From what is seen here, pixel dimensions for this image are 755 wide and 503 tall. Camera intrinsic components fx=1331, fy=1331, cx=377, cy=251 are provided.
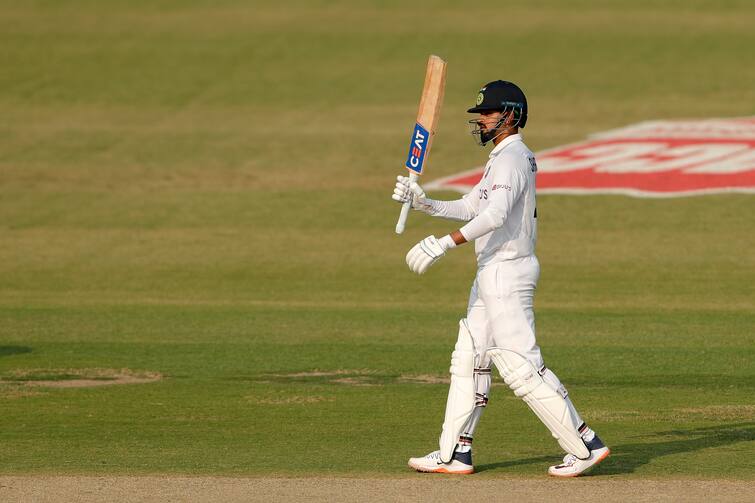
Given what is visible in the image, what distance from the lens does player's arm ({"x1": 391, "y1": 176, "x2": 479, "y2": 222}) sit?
8266 mm

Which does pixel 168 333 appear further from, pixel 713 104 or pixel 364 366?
pixel 713 104

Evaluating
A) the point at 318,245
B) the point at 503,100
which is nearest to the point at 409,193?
the point at 503,100

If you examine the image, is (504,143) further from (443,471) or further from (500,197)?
(443,471)

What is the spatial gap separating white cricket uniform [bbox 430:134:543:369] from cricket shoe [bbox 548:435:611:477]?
23.7 inches

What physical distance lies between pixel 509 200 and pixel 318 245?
11.6 meters

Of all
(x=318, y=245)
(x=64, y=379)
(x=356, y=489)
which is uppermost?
(x=318, y=245)

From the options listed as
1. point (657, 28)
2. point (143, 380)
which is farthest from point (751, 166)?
point (143, 380)

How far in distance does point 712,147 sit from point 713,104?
3744 millimetres

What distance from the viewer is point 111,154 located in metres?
24.8

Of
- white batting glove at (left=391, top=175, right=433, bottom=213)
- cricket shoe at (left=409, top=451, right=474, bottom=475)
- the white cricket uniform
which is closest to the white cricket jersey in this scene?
the white cricket uniform

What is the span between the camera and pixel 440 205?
8.45 m

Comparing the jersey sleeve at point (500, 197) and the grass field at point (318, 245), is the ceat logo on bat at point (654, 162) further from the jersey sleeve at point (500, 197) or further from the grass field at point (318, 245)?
the jersey sleeve at point (500, 197)

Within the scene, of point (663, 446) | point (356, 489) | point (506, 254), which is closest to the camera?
point (356, 489)

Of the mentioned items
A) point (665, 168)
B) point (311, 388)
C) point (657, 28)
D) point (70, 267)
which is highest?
point (657, 28)
